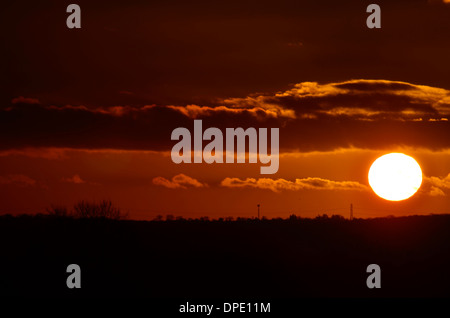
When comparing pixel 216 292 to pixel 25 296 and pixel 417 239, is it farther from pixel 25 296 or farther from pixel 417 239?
pixel 417 239

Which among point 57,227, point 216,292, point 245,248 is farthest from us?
point 57,227

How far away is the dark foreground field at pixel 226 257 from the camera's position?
55875 mm

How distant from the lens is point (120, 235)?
2645 inches

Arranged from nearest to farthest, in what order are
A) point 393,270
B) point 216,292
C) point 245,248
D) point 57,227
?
point 216,292, point 393,270, point 245,248, point 57,227

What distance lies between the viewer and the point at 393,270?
195ft

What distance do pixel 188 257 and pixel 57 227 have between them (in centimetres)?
1223

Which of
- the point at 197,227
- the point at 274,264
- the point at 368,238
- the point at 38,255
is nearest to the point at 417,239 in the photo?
the point at 368,238

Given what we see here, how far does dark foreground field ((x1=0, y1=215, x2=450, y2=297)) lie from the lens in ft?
183

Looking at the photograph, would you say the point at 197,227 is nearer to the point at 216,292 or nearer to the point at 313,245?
the point at 313,245

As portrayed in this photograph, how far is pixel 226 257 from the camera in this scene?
60812 mm
